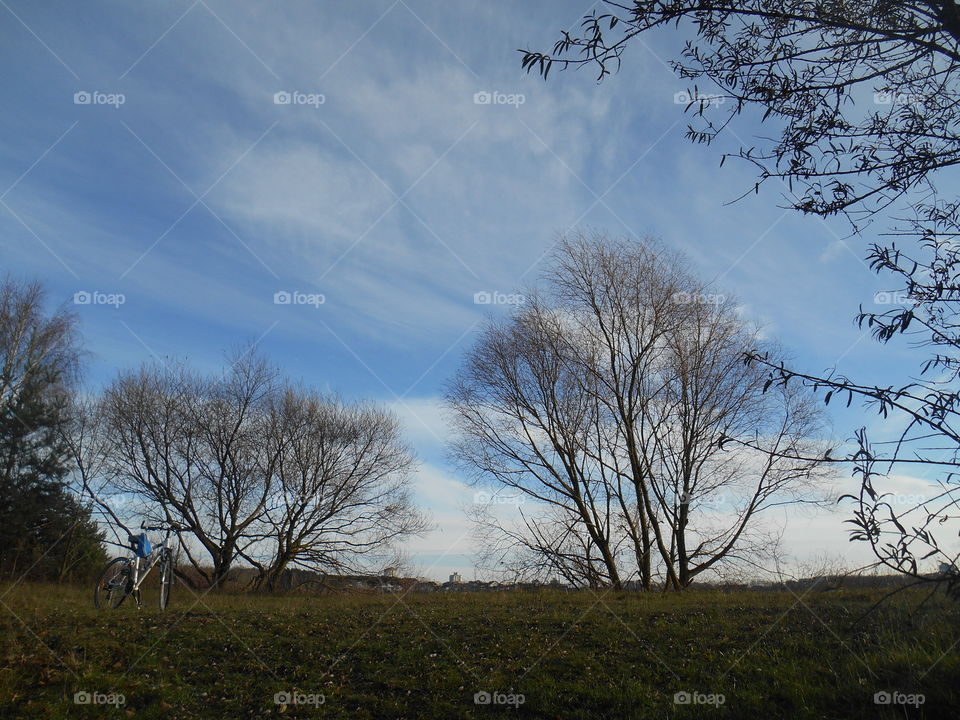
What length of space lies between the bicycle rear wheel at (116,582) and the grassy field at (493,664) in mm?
1975

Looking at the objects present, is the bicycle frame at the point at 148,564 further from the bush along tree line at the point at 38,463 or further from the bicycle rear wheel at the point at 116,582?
the bush along tree line at the point at 38,463

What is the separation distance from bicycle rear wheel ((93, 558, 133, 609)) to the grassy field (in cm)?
198

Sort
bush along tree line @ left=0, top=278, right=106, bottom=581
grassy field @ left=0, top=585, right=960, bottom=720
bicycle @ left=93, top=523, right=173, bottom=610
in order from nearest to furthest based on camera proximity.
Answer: grassy field @ left=0, top=585, right=960, bottom=720
bicycle @ left=93, top=523, right=173, bottom=610
bush along tree line @ left=0, top=278, right=106, bottom=581

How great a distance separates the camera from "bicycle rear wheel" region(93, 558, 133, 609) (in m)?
12.6

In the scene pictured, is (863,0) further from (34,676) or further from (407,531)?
(407,531)

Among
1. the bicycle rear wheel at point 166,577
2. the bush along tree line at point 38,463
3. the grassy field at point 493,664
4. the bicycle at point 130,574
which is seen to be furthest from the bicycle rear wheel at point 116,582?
the bush along tree line at point 38,463

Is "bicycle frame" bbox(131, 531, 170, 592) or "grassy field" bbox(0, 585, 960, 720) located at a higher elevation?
"bicycle frame" bbox(131, 531, 170, 592)

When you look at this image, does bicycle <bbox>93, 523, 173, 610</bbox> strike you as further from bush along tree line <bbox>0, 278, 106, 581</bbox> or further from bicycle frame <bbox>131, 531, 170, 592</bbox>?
bush along tree line <bbox>0, 278, 106, 581</bbox>

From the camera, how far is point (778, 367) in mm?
3615

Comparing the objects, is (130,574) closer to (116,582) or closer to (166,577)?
(116,582)

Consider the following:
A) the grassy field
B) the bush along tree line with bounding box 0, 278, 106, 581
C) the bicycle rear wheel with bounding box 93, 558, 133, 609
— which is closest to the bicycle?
the bicycle rear wheel with bounding box 93, 558, 133, 609

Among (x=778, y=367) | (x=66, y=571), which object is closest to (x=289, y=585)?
(x=66, y=571)

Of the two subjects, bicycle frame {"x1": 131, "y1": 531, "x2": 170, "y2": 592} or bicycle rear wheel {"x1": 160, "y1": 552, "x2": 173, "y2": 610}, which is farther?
bicycle rear wheel {"x1": 160, "y1": 552, "x2": 173, "y2": 610}

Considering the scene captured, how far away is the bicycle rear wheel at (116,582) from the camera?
1260 centimetres
